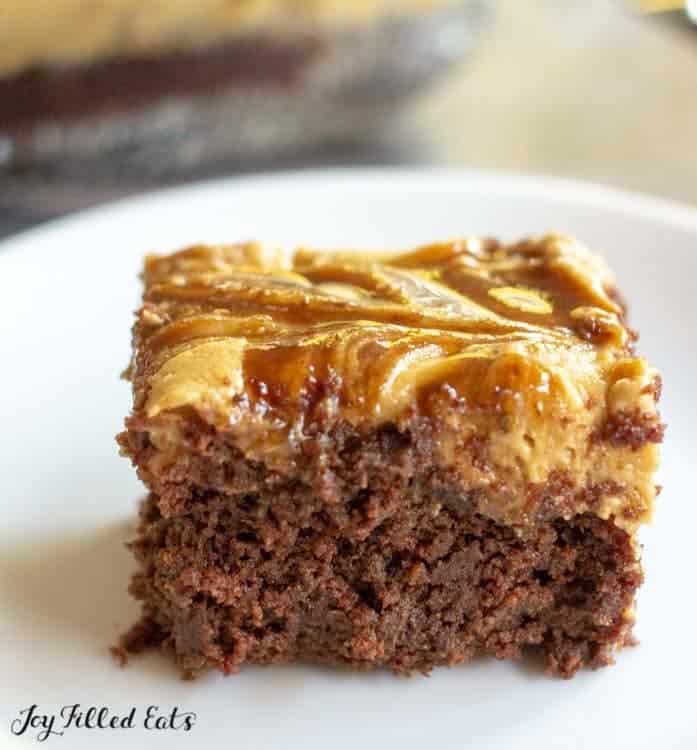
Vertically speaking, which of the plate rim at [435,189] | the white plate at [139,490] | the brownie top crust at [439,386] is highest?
the brownie top crust at [439,386]

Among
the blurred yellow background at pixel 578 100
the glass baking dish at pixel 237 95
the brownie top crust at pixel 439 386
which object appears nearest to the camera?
the brownie top crust at pixel 439 386

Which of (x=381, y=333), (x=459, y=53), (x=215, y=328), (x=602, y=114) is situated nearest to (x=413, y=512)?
(x=381, y=333)

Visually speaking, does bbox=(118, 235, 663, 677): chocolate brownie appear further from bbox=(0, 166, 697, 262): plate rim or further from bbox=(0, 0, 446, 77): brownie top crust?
bbox=(0, 0, 446, 77): brownie top crust

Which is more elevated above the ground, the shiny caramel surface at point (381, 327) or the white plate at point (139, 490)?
the shiny caramel surface at point (381, 327)

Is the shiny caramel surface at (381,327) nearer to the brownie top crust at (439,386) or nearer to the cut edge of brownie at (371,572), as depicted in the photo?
the brownie top crust at (439,386)

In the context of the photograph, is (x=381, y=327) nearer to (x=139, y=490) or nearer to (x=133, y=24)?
(x=139, y=490)

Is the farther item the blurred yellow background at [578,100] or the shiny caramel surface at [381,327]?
the blurred yellow background at [578,100]

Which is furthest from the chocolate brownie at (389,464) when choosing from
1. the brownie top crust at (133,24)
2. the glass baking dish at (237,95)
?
the glass baking dish at (237,95)

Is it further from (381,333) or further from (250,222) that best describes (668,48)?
(381,333)
